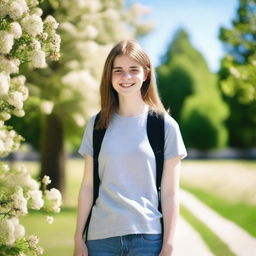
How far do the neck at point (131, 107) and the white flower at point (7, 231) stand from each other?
1481 millimetres

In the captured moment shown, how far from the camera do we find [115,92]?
3.67 m

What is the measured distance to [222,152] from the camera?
58438mm

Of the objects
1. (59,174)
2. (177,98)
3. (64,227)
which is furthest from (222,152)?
(64,227)

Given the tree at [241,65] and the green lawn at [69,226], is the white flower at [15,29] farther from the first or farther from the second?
the tree at [241,65]

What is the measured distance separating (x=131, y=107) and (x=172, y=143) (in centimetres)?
37

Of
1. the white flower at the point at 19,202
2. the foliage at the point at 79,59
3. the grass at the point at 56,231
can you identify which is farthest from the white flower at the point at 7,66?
the foliage at the point at 79,59

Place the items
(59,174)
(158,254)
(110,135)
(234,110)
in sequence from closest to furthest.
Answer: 1. (158,254)
2. (110,135)
3. (59,174)
4. (234,110)

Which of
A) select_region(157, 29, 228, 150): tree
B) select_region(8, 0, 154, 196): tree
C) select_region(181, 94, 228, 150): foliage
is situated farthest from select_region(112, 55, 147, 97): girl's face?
select_region(181, 94, 228, 150): foliage

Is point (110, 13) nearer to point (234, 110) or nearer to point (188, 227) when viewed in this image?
point (188, 227)

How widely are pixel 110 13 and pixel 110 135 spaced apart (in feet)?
38.0

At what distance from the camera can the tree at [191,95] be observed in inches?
2124

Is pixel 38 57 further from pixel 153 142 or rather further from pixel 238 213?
pixel 238 213

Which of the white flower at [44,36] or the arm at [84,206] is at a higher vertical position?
the white flower at [44,36]

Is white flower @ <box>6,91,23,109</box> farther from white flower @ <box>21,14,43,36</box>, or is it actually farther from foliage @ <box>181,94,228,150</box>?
foliage @ <box>181,94,228,150</box>
